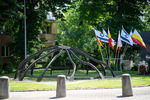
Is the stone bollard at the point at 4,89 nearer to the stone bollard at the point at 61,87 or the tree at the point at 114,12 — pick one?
the stone bollard at the point at 61,87

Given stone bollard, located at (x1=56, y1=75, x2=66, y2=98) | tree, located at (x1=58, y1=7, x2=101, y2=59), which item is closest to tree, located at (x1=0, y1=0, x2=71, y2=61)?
tree, located at (x1=58, y1=7, x2=101, y2=59)

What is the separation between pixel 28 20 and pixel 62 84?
18179 millimetres

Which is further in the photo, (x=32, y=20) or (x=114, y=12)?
(x=114, y=12)

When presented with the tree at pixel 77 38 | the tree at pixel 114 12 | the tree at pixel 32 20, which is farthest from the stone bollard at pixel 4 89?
the tree at pixel 77 38

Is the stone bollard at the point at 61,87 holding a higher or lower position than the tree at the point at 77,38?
lower

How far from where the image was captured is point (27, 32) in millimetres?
26984

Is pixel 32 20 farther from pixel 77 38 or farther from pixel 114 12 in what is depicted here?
pixel 114 12

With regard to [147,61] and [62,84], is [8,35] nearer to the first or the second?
[147,61]

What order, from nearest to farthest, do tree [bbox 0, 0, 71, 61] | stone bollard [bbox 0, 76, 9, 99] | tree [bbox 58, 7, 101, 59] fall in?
stone bollard [bbox 0, 76, 9, 99], tree [bbox 0, 0, 71, 61], tree [bbox 58, 7, 101, 59]

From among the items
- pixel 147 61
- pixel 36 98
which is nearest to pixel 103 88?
pixel 36 98

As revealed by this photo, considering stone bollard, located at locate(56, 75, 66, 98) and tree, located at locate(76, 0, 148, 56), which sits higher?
tree, located at locate(76, 0, 148, 56)

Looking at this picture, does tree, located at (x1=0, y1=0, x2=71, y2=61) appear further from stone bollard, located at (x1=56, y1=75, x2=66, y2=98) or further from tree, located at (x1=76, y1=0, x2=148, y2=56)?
stone bollard, located at (x1=56, y1=75, x2=66, y2=98)

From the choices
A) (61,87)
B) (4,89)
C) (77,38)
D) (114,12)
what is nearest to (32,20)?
(77,38)

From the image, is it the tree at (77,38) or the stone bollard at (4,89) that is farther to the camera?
the tree at (77,38)
